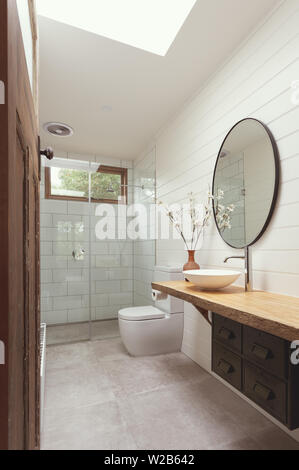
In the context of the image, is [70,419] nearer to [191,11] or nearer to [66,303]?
[66,303]

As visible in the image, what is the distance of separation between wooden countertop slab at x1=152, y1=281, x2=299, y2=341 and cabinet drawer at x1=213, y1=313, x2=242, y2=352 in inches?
7.9

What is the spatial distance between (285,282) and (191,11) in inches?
71.2

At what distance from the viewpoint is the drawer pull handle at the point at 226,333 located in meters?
1.62

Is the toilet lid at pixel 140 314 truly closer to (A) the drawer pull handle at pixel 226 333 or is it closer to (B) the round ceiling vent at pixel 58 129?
(A) the drawer pull handle at pixel 226 333

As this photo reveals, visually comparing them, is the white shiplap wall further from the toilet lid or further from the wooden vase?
the toilet lid

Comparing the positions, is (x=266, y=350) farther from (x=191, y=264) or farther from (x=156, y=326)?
(x=156, y=326)

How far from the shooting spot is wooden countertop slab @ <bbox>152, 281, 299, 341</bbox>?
928mm

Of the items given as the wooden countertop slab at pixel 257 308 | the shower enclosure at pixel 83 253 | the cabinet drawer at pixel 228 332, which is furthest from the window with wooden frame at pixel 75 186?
the cabinet drawer at pixel 228 332

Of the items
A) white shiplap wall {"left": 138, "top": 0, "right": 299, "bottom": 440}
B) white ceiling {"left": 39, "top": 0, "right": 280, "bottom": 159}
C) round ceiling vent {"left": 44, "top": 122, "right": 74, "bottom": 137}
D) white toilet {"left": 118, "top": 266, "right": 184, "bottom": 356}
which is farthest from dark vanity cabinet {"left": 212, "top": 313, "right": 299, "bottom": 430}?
round ceiling vent {"left": 44, "top": 122, "right": 74, "bottom": 137}

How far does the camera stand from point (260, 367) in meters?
1.40

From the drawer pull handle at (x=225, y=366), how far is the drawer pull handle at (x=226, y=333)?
163mm

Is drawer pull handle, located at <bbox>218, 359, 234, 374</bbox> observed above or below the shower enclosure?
below

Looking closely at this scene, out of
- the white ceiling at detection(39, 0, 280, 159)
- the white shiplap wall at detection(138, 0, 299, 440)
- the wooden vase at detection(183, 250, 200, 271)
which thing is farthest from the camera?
the wooden vase at detection(183, 250, 200, 271)
